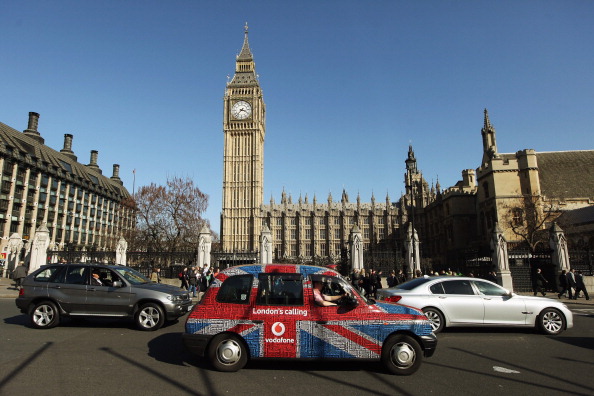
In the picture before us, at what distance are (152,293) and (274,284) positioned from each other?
481 centimetres

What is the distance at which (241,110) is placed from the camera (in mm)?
81938

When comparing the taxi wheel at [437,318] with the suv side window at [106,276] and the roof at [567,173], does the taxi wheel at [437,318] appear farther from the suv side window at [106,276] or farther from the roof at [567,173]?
the roof at [567,173]

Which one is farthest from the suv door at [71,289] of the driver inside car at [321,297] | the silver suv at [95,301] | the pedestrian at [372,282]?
the pedestrian at [372,282]

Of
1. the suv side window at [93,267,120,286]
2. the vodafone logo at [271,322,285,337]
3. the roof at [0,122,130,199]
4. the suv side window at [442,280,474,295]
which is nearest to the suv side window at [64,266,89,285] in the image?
the suv side window at [93,267,120,286]

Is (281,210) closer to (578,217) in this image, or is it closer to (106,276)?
(578,217)

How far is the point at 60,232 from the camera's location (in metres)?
60.8

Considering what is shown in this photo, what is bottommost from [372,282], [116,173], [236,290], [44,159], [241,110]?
[372,282]

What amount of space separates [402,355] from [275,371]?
2.02 m

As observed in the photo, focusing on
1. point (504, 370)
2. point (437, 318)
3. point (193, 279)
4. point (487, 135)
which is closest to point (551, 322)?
point (437, 318)

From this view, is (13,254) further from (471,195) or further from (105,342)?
(471,195)

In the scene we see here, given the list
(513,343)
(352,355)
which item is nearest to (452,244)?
(513,343)

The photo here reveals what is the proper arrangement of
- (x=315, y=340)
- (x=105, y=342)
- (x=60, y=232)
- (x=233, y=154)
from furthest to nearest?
(x=233, y=154)
(x=60, y=232)
(x=105, y=342)
(x=315, y=340)

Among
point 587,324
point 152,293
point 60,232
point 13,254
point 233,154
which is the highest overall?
point 233,154

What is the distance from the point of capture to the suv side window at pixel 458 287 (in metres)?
8.91
